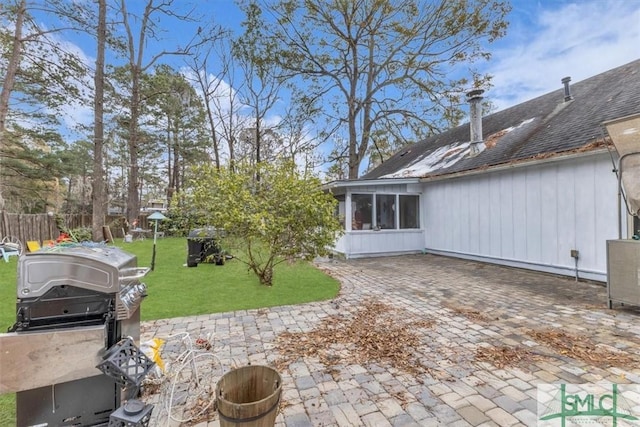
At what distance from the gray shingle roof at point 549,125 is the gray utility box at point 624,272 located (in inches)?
104

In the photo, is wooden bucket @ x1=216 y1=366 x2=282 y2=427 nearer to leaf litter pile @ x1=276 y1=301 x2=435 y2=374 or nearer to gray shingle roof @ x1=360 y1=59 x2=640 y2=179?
leaf litter pile @ x1=276 y1=301 x2=435 y2=374

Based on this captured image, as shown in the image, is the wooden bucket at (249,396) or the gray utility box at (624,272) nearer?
the wooden bucket at (249,396)

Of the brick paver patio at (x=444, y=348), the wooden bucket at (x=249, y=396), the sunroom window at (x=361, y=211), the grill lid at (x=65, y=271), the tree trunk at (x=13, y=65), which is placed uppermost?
the tree trunk at (x=13, y=65)

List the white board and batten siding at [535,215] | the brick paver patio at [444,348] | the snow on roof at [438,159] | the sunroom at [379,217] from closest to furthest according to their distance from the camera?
the brick paver patio at [444,348] → the white board and batten siding at [535,215] → the sunroom at [379,217] → the snow on roof at [438,159]

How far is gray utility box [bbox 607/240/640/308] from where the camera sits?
13.5 ft

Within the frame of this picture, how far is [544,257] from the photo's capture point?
23.2 feet

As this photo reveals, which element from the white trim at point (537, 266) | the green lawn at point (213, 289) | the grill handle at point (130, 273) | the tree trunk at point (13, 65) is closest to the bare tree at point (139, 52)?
the tree trunk at point (13, 65)

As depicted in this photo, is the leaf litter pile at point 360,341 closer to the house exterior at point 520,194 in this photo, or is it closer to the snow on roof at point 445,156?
the house exterior at point 520,194

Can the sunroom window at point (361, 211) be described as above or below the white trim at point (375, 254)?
above

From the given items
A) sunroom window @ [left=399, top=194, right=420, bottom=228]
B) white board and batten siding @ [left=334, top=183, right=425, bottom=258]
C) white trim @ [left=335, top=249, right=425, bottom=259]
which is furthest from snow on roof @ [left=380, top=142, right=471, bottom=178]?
white trim @ [left=335, top=249, right=425, bottom=259]

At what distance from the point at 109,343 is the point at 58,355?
24cm

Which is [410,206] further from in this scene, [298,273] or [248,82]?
[248,82]

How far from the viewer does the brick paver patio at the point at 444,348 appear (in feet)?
7.44

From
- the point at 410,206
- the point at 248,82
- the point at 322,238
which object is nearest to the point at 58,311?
the point at 322,238
